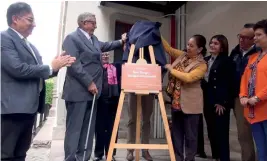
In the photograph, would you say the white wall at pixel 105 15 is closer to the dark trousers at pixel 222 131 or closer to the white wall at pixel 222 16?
the white wall at pixel 222 16

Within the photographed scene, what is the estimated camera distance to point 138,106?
255 centimetres

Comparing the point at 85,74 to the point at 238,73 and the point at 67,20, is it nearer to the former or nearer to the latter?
the point at 238,73

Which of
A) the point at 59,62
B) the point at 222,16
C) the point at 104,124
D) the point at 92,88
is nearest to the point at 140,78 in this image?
the point at 92,88

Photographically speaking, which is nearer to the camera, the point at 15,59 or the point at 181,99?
the point at 15,59

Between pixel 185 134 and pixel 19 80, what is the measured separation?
1.53 m

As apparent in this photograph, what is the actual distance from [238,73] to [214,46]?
0.36 metres

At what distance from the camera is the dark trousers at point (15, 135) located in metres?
1.83

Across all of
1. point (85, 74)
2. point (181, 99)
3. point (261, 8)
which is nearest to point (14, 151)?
point (85, 74)

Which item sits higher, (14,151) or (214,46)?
(214,46)

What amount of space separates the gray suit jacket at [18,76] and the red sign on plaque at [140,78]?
0.63 metres


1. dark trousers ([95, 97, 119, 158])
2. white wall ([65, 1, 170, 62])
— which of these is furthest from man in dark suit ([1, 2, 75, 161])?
white wall ([65, 1, 170, 62])

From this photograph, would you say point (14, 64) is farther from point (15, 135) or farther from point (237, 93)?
point (237, 93)

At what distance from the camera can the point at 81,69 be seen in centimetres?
244

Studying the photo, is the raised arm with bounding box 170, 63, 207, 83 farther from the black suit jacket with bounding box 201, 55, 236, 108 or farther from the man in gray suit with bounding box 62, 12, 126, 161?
the man in gray suit with bounding box 62, 12, 126, 161
